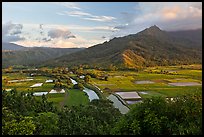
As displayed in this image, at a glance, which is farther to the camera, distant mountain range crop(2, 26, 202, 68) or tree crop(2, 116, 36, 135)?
distant mountain range crop(2, 26, 202, 68)

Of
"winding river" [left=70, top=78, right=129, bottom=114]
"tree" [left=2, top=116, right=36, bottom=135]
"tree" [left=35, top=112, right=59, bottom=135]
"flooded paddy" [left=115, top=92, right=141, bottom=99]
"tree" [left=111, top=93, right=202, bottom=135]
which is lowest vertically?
"winding river" [left=70, top=78, right=129, bottom=114]

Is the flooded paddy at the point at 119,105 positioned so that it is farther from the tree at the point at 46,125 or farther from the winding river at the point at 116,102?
the tree at the point at 46,125

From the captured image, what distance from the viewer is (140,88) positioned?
37.9 m

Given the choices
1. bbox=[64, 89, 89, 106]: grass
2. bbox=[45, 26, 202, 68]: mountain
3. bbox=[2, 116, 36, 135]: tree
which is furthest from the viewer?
bbox=[45, 26, 202, 68]: mountain

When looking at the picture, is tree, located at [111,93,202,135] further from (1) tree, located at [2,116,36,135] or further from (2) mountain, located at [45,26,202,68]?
(2) mountain, located at [45,26,202,68]

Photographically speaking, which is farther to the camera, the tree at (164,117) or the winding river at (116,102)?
the winding river at (116,102)

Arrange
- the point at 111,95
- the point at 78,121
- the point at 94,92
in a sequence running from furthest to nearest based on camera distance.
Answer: the point at 94,92
the point at 111,95
the point at 78,121

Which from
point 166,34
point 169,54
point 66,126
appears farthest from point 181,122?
point 166,34

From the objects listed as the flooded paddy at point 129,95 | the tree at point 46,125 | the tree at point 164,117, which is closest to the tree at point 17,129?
the tree at point 46,125

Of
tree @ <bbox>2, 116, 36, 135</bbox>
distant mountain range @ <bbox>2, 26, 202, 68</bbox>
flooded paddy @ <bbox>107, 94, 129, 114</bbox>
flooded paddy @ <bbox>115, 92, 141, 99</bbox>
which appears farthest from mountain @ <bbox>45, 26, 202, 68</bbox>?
tree @ <bbox>2, 116, 36, 135</bbox>

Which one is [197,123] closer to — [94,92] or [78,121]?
[78,121]

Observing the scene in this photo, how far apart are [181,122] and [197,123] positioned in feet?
2.94

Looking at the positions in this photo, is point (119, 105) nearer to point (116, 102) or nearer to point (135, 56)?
point (116, 102)

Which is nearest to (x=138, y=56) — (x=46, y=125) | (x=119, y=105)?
(x=119, y=105)
